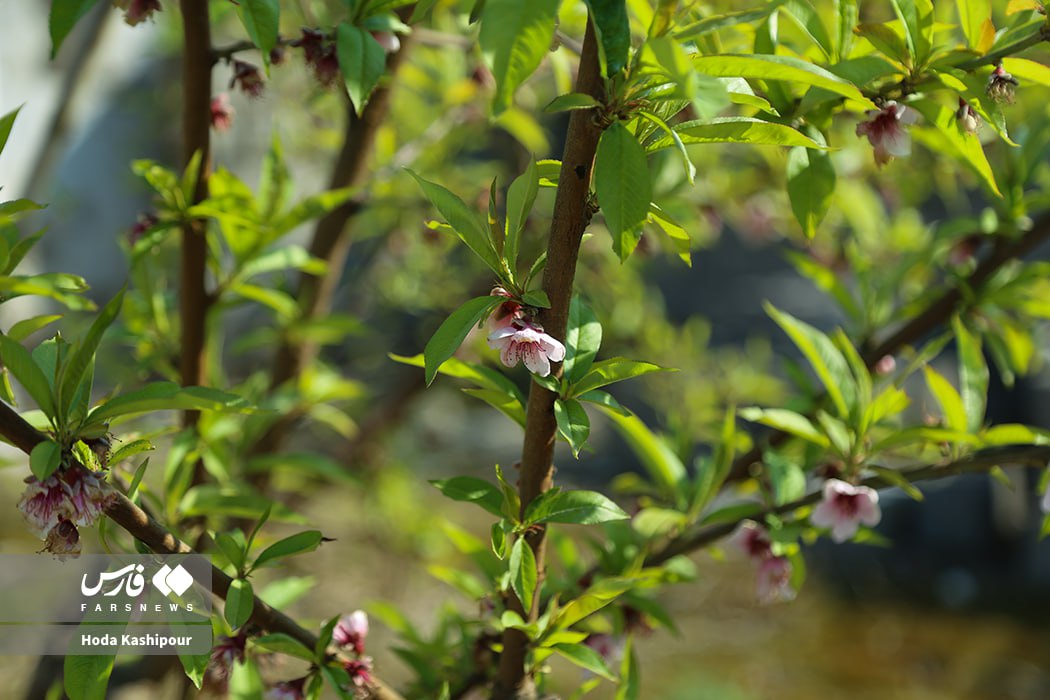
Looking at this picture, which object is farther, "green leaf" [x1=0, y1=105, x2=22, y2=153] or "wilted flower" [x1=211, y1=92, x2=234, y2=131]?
"wilted flower" [x1=211, y1=92, x2=234, y2=131]

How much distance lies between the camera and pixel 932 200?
518cm

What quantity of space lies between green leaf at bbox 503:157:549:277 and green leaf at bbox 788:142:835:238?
0.22 m

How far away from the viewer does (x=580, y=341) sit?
0.62 metres

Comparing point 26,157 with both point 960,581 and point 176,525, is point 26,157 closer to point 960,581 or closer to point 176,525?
point 176,525

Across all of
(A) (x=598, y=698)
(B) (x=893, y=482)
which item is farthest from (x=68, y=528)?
(A) (x=598, y=698)

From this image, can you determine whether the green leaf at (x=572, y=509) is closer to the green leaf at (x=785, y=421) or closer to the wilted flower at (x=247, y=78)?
the green leaf at (x=785, y=421)

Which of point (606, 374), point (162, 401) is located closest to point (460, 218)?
point (606, 374)

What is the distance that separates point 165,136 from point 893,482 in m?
3.84

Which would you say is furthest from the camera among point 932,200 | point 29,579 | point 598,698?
point 932,200

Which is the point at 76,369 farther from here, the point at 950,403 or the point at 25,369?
the point at 950,403

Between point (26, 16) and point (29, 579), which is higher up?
point (26, 16)

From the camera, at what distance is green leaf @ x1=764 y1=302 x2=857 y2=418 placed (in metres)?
0.84

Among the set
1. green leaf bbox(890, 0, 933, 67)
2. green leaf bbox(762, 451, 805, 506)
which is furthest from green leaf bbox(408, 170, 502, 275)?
green leaf bbox(762, 451, 805, 506)

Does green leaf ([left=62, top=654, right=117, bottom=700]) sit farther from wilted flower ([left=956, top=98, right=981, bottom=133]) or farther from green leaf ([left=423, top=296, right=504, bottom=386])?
wilted flower ([left=956, top=98, right=981, bottom=133])
